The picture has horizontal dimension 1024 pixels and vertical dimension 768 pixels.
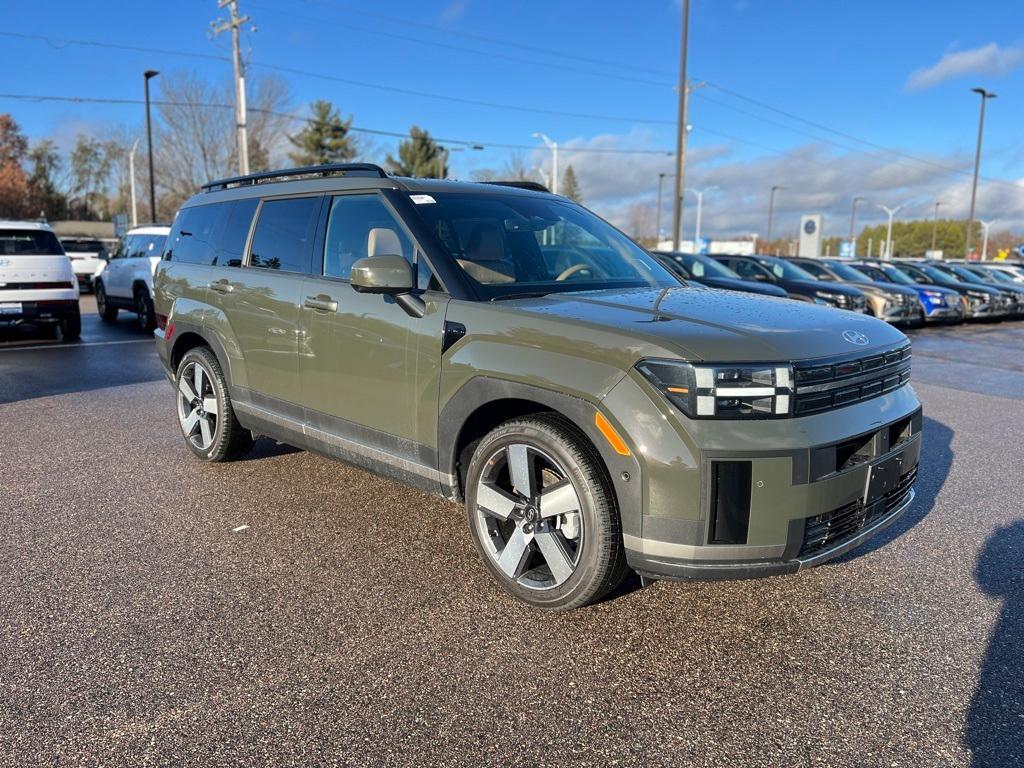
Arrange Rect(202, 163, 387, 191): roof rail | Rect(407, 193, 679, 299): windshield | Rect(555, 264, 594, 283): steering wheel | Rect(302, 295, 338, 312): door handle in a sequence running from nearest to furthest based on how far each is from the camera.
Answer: Rect(407, 193, 679, 299): windshield < Rect(555, 264, 594, 283): steering wheel < Rect(302, 295, 338, 312): door handle < Rect(202, 163, 387, 191): roof rail

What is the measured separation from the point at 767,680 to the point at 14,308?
1205 centimetres

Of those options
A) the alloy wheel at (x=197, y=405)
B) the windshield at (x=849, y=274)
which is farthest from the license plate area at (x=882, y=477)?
the windshield at (x=849, y=274)

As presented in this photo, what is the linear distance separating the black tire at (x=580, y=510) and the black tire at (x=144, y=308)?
12562 mm

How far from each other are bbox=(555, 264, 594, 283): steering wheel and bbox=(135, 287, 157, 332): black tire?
38.8 ft

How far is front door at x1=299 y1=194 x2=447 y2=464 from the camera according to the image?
3670mm

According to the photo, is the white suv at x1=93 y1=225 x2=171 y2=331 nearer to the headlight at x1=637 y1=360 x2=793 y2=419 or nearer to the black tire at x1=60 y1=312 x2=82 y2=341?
the black tire at x1=60 y1=312 x2=82 y2=341

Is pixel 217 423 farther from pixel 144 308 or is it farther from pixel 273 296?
pixel 144 308

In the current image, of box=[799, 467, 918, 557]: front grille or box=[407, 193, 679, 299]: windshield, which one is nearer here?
box=[799, 467, 918, 557]: front grille

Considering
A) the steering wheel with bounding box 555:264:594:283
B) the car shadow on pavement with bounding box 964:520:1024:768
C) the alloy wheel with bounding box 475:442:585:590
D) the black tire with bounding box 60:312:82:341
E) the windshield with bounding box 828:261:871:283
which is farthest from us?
the windshield with bounding box 828:261:871:283

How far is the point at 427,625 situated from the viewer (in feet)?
10.5

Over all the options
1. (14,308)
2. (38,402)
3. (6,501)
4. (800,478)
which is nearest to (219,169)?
(14,308)

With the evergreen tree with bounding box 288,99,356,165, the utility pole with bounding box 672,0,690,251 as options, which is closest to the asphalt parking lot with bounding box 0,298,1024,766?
the utility pole with bounding box 672,0,690,251

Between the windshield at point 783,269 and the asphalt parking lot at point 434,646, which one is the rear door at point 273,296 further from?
the windshield at point 783,269

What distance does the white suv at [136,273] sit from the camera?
45.5ft
